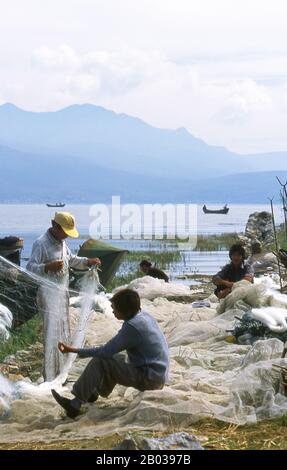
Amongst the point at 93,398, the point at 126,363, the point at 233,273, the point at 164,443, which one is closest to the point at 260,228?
the point at 233,273

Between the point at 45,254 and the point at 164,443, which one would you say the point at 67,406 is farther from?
the point at 45,254

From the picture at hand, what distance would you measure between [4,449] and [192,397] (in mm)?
1236

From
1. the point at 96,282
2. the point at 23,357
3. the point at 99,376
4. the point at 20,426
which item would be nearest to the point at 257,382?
the point at 99,376

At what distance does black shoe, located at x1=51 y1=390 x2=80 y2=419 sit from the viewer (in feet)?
20.6

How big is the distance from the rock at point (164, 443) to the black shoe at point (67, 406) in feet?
3.63

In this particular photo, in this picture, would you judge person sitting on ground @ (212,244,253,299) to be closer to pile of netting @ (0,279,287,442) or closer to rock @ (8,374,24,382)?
pile of netting @ (0,279,287,442)

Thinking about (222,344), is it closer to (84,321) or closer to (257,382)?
(84,321)

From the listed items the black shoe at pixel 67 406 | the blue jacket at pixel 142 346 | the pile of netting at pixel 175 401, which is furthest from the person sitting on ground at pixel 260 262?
the black shoe at pixel 67 406

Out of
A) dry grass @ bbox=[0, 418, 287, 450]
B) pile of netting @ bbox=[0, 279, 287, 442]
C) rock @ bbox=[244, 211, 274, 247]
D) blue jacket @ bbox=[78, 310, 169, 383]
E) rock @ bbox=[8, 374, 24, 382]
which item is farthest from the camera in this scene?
rock @ bbox=[244, 211, 274, 247]

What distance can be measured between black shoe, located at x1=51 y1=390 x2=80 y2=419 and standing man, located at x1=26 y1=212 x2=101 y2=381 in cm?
123

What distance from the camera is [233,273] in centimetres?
1036

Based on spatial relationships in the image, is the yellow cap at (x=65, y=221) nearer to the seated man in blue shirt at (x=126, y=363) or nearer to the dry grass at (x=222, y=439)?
the seated man in blue shirt at (x=126, y=363)

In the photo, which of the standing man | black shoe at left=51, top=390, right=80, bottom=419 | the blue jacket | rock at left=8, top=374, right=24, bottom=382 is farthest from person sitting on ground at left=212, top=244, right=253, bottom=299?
black shoe at left=51, top=390, right=80, bottom=419
